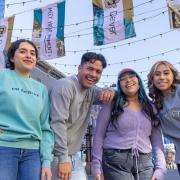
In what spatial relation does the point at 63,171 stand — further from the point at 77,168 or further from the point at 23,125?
the point at 23,125

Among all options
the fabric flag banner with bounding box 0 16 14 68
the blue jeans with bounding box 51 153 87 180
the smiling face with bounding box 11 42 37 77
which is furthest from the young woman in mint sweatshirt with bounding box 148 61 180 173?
the fabric flag banner with bounding box 0 16 14 68

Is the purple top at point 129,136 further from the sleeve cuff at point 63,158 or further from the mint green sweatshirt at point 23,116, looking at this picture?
the mint green sweatshirt at point 23,116

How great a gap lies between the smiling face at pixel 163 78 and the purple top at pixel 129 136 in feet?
1.14

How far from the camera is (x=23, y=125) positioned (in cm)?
264

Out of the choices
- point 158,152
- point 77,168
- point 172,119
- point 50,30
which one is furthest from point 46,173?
point 50,30

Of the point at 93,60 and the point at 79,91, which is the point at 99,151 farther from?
the point at 93,60

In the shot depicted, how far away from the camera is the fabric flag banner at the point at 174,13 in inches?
376

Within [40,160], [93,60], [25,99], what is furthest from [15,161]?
[93,60]

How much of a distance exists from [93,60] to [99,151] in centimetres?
85

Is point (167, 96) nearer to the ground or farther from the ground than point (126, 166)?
farther from the ground

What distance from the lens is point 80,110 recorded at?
10.7ft

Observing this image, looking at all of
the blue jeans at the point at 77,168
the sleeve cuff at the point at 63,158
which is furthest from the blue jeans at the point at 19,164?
the blue jeans at the point at 77,168

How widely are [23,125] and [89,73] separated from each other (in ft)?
3.01

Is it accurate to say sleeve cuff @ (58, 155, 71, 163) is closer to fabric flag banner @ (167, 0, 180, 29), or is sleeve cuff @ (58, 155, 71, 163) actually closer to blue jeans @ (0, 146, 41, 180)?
blue jeans @ (0, 146, 41, 180)
